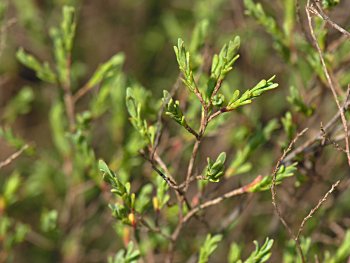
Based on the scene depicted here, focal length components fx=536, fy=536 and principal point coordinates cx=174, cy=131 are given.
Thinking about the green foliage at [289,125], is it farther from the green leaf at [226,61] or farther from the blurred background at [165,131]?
the green leaf at [226,61]

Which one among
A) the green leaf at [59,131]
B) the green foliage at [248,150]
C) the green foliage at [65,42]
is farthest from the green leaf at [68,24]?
the green foliage at [248,150]

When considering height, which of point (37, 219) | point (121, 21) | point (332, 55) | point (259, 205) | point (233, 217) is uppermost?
point (332, 55)

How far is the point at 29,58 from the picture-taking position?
4.96 ft

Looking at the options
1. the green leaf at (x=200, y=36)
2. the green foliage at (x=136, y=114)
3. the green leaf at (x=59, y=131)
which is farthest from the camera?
the green leaf at (x=59, y=131)

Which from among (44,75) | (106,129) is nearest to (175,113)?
(44,75)

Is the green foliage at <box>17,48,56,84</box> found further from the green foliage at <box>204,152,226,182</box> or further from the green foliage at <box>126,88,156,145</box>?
the green foliage at <box>204,152,226,182</box>

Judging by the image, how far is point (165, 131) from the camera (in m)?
1.78

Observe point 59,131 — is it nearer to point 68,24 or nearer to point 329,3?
point 68,24

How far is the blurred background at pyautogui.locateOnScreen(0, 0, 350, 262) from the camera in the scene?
1.52 metres

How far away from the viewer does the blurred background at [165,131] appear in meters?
1.52

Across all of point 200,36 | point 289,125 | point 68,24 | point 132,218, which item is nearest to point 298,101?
point 289,125

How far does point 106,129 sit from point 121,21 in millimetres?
692

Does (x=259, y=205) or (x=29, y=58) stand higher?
(x=29, y=58)

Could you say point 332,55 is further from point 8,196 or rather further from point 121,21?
point 121,21
